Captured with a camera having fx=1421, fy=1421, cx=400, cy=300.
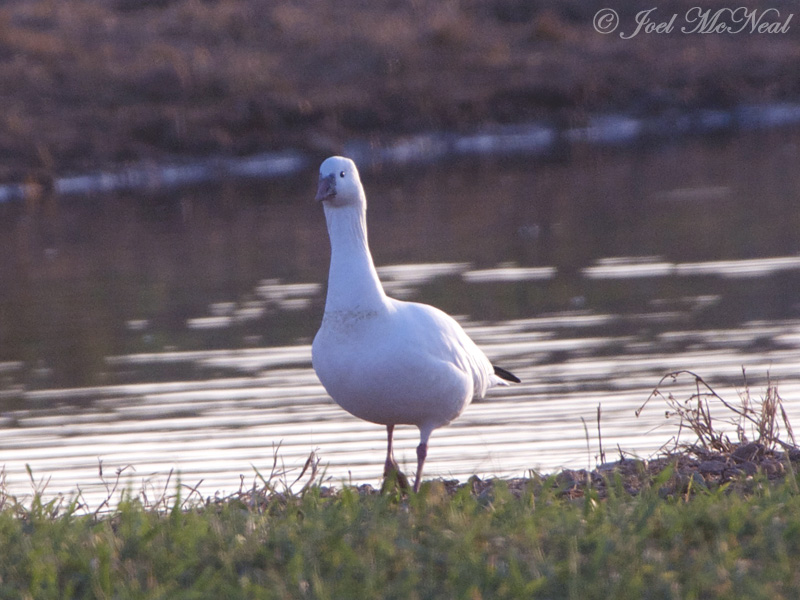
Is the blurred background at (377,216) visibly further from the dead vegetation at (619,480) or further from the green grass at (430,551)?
the green grass at (430,551)

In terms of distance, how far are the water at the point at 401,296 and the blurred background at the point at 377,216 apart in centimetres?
4

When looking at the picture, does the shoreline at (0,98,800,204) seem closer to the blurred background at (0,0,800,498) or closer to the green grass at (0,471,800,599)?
the blurred background at (0,0,800,498)

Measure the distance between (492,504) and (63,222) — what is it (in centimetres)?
1356

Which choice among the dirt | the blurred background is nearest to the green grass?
the blurred background

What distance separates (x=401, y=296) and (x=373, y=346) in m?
5.79

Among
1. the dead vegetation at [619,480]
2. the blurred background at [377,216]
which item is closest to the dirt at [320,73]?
the blurred background at [377,216]

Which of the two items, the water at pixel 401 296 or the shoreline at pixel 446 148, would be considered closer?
the water at pixel 401 296

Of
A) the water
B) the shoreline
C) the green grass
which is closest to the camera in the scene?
the green grass

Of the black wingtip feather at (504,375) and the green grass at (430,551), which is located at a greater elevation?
the black wingtip feather at (504,375)

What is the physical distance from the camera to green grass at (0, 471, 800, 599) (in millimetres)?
3859

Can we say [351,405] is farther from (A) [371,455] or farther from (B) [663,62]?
(B) [663,62]

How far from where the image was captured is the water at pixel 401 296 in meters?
7.21

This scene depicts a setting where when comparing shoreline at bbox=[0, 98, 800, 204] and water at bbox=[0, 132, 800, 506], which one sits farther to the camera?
shoreline at bbox=[0, 98, 800, 204]

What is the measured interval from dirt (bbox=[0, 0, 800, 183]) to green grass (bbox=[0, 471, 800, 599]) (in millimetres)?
17033
